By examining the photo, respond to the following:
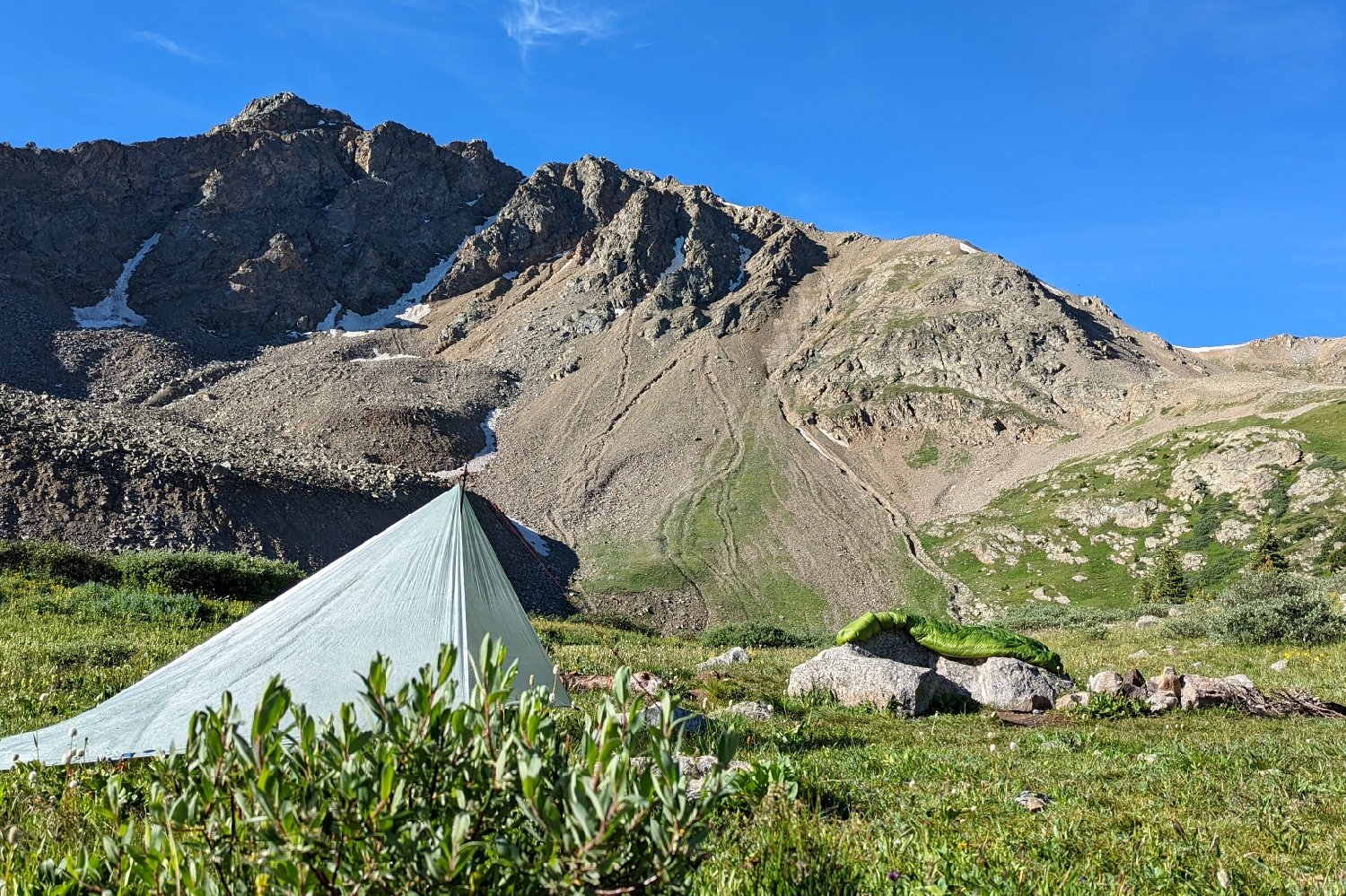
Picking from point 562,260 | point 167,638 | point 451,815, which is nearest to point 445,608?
point 451,815

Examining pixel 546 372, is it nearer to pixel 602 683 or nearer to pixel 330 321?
pixel 330 321

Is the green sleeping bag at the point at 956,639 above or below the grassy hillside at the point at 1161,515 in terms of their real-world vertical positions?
below

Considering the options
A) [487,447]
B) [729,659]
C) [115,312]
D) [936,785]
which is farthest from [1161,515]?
[115,312]

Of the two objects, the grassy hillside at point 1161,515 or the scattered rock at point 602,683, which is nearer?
the scattered rock at point 602,683

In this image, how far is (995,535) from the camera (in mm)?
65125

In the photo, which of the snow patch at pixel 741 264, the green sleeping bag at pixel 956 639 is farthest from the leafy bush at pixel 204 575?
the snow patch at pixel 741 264

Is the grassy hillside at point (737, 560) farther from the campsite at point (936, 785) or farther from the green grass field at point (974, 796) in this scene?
the green grass field at point (974, 796)

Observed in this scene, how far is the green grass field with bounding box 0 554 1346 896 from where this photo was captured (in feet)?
13.7

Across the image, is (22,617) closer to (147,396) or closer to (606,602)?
(606,602)

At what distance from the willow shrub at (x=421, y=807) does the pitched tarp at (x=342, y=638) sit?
5097mm

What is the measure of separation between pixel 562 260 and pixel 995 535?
85.0 metres

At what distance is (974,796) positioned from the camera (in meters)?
6.02

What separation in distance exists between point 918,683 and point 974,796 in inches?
258

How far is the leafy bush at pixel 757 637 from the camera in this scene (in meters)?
31.2
